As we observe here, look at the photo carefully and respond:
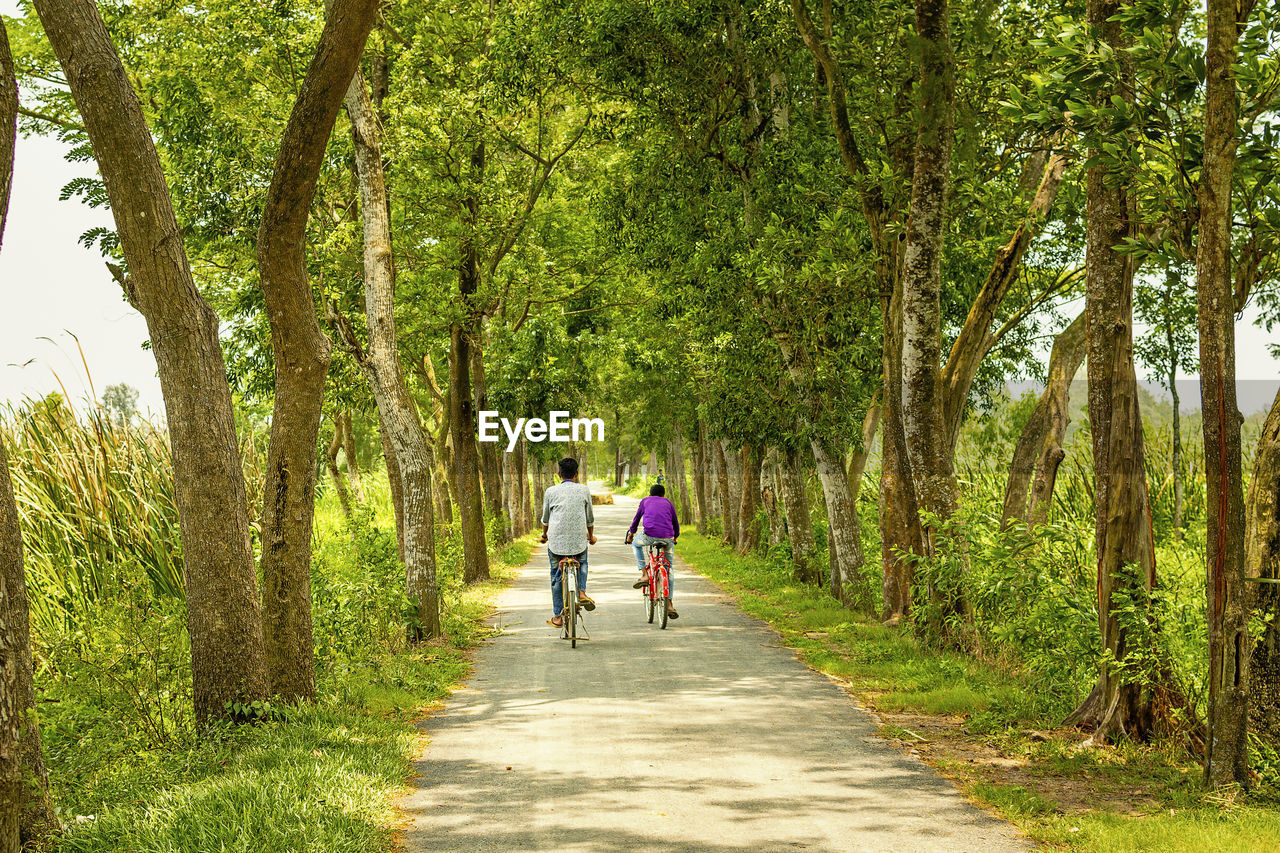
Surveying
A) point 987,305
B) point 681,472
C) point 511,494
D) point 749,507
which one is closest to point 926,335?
point 987,305

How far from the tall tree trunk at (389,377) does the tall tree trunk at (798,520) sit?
8366mm

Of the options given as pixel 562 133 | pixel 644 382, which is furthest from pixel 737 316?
pixel 644 382

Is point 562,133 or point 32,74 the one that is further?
point 562,133

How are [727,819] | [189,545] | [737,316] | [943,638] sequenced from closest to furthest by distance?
[727,819] < [189,545] < [943,638] < [737,316]

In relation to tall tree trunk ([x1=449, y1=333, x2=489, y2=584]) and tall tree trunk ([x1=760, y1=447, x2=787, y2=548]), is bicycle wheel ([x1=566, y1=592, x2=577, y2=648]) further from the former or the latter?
tall tree trunk ([x1=760, y1=447, x2=787, y2=548])

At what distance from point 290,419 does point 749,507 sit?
67.6ft

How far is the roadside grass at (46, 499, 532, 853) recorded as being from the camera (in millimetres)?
5660

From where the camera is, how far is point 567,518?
1373 centimetres

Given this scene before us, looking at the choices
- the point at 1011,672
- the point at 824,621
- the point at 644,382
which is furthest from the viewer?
the point at 644,382

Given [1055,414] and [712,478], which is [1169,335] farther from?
[712,478]

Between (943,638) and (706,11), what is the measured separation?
9.17 metres

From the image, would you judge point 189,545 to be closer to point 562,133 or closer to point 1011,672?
point 1011,672

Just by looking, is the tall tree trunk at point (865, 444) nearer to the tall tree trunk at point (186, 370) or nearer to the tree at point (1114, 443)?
the tree at point (1114, 443)

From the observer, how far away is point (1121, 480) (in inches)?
316
